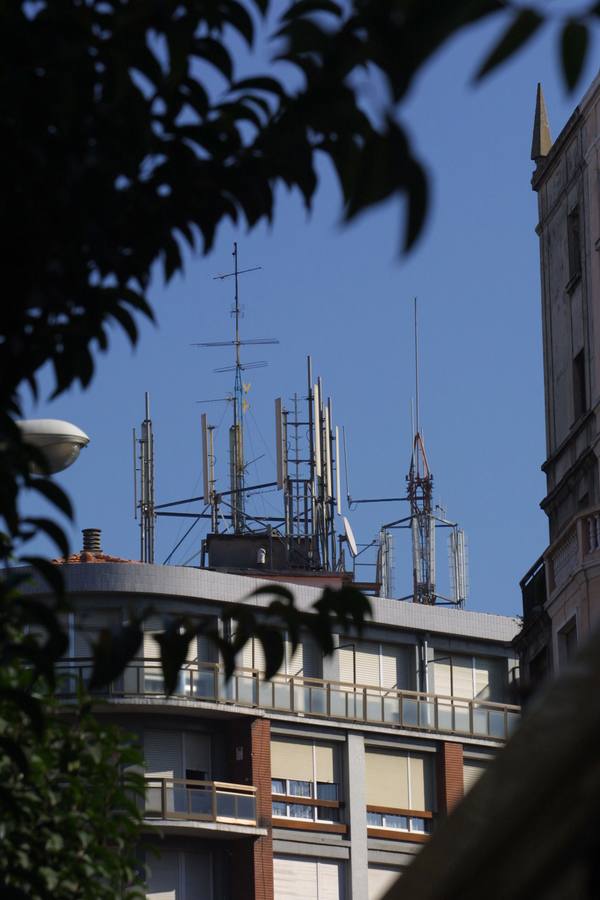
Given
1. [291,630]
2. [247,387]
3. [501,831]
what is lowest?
[501,831]

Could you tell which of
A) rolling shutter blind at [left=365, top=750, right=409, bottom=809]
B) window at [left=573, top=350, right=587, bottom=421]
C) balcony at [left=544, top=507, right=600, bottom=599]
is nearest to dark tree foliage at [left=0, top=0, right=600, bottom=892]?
balcony at [left=544, top=507, right=600, bottom=599]

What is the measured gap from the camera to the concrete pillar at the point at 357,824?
59188 mm

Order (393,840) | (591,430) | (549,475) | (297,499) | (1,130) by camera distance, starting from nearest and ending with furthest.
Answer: (1,130) → (591,430) → (549,475) → (393,840) → (297,499)

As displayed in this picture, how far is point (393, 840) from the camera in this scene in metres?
60.3

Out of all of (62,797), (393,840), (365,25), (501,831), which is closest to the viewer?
(501,831)

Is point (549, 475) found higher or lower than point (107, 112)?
higher

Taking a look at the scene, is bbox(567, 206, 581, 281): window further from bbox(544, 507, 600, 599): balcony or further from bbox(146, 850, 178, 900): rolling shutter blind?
bbox(146, 850, 178, 900): rolling shutter blind

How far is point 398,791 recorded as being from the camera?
2397 inches

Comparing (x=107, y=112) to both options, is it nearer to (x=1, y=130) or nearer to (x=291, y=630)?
(x=1, y=130)

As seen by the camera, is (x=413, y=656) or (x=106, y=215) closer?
(x=106, y=215)

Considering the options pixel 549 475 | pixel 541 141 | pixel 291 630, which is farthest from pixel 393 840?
pixel 291 630

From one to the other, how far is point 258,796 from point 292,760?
6.78 ft

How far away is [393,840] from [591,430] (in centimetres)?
2540

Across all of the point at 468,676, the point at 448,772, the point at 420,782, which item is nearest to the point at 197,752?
the point at 420,782
